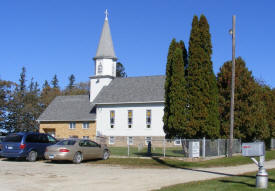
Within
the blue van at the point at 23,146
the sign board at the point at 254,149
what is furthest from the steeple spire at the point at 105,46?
the sign board at the point at 254,149

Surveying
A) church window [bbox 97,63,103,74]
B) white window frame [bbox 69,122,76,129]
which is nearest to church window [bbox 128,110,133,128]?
white window frame [bbox 69,122,76,129]

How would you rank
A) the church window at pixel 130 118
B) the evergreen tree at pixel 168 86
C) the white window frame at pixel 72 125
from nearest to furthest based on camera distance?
the evergreen tree at pixel 168 86
the church window at pixel 130 118
the white window frame at pixel 72 125

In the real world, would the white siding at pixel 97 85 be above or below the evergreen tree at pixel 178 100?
above

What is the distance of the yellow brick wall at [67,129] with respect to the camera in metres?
49.2

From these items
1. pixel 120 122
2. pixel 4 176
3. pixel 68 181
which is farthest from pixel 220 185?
pixel 120 122

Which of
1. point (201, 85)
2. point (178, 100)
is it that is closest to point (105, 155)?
point (178, 100)

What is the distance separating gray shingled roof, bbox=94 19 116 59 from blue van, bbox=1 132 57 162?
3053 centimetres

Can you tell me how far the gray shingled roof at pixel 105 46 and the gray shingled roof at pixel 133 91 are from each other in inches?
161

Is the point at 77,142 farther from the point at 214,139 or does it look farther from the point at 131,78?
the point at 131,78

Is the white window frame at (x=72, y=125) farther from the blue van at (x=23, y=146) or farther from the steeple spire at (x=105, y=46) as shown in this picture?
the blue van at (x=23, y=146)

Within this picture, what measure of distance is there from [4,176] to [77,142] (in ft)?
22.0

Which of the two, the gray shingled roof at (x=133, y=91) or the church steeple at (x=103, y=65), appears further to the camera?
the church steeple at (x=103, y=65)

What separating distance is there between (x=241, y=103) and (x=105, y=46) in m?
29.9

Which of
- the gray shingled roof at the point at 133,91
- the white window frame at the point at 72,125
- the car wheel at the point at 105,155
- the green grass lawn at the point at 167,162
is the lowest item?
the green grass lawn at the point at 167,162
